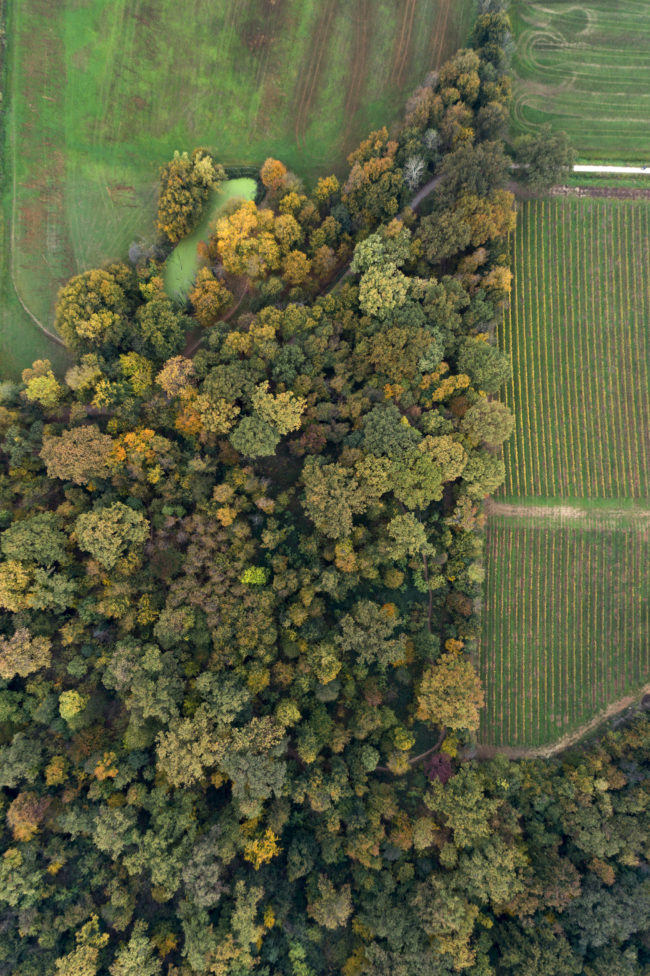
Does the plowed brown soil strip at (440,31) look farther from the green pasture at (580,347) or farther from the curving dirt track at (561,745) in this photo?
the curving dirt track at (561,745)

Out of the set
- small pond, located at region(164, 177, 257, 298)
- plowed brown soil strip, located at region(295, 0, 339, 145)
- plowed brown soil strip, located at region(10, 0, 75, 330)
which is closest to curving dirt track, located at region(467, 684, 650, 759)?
small pond, located at region(164, 177, 257, 298)

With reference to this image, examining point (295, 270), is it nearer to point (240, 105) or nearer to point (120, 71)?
point (240, 105)

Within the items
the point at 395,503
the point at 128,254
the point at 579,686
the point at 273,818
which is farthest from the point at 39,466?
the point at 579,686

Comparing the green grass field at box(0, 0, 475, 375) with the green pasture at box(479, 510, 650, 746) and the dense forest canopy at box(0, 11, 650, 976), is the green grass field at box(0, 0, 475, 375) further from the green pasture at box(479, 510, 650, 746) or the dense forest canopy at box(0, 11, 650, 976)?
the green pasture at box(479, 510, 650, 746)

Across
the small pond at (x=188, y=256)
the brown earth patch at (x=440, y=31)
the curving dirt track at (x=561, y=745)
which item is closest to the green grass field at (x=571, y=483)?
the curving dirt track at (x=561, y=745)

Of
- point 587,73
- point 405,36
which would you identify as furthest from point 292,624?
point 587,73
